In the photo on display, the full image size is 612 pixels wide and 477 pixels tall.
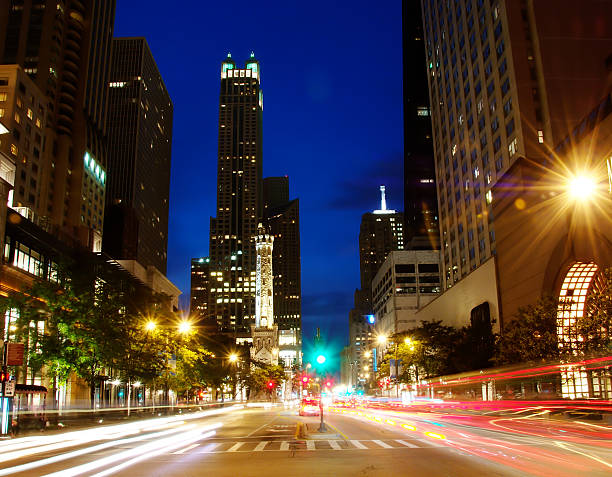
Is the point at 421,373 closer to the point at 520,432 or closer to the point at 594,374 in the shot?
the point at 594,374

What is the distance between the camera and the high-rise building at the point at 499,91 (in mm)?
77250

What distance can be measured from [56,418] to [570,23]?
260ft

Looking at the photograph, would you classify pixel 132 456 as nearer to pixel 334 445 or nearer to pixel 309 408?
pixel 334 445

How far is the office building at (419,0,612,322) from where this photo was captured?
76.9 m

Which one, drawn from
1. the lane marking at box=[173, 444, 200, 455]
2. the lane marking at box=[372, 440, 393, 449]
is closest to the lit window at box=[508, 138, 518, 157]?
the lane marking at box=[372, 440, 393, 449]

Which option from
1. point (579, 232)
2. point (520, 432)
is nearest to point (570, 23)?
point (579, 232)

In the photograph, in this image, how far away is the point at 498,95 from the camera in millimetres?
85562

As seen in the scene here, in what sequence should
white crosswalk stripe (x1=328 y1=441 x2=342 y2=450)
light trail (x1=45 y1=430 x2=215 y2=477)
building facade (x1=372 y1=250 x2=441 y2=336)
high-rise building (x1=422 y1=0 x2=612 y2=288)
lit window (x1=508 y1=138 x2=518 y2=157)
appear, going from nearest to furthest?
light trail (x1=45 y1=430 x2=215 y2=477)
white crosswalk stripe (x1=328 y1=441 x2=342 y2=450)
high-rise building (x1=422 y1=0 x2=612 y2=288)
lit window (x1=508 y1=138 x2=518 y2=157)
building facade (x1=372 y1=250 x2=441 y2=336)

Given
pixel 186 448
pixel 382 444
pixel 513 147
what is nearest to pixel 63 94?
pixel 513 147

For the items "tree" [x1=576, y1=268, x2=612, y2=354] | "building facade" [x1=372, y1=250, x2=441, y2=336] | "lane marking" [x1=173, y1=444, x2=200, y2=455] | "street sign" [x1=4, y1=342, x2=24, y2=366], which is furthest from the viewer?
"building facade" [x1=372, y1=250, x2=441, y2=336]

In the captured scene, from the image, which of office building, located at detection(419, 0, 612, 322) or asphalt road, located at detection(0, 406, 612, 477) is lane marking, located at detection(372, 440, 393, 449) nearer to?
asphalt road, located at detection(0, 406, 612, 477)

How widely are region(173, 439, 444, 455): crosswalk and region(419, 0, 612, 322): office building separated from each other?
47.6m

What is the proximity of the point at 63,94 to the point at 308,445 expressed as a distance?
445 feet

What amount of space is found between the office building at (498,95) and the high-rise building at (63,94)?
8609 centimetres
